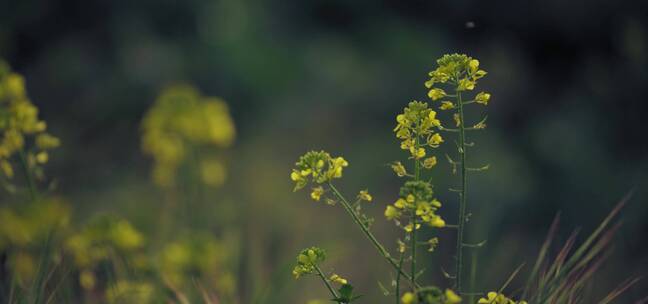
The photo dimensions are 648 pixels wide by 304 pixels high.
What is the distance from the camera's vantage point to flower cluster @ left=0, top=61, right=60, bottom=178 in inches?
95.7

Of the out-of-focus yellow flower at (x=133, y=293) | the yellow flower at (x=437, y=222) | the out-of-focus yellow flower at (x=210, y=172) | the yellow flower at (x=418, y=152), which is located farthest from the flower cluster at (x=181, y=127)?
the yellow flower at (x=437, y=222)

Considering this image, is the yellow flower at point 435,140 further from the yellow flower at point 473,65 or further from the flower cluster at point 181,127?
the flower cluster at point 181,127

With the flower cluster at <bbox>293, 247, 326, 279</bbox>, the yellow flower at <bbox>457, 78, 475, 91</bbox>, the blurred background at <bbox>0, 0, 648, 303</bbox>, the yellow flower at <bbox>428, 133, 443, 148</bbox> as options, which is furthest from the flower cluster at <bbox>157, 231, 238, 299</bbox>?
the yellow flower at <bbox>457, 78, 475, 91</bbox>

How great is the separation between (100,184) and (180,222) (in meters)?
2.54

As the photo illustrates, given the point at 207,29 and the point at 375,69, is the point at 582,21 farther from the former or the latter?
the point at 207,29

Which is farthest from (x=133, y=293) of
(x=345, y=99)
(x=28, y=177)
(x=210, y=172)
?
(x=345, y=99)

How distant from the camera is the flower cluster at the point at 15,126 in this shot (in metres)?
2.43

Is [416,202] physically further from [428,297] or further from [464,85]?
[464,85]

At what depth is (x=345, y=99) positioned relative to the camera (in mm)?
7438

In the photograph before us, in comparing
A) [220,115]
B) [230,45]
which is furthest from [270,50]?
[220,115]

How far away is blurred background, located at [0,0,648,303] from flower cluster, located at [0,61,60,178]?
5.53ft

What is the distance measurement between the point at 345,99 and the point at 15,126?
16.7 ft

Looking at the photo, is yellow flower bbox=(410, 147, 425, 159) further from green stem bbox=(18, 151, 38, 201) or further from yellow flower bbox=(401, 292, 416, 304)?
green stem bbox=(18, 151, 38, 201)

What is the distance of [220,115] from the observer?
4070 millimetres
